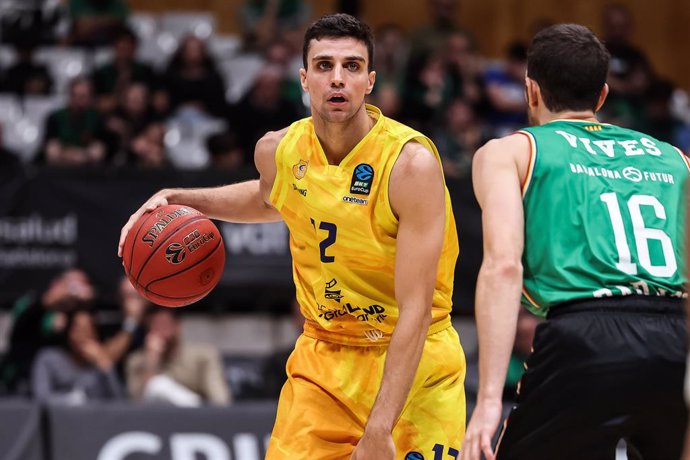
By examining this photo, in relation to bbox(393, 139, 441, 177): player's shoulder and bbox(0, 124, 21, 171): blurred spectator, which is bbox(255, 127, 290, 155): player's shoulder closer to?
bbox(393, 139, 441, 177): player's shoulder

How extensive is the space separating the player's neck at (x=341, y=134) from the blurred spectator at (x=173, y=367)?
180 inches

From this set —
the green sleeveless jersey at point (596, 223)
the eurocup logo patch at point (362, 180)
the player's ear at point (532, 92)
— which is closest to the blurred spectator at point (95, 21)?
the eurocup logo patch at point (362, 180)

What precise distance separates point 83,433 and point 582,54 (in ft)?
15.5

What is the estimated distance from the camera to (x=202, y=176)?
10.1 metres

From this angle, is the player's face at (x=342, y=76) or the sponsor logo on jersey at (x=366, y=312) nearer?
the player's face at (x=342, y=76)

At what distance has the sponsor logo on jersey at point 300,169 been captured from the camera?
4.88m

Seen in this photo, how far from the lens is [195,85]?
1205 centimetres

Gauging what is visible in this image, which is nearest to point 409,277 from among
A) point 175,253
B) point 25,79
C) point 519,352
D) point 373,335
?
point 373,335

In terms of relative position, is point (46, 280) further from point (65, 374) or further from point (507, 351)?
point (507, 351)

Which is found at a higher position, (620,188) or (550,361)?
(620,188)

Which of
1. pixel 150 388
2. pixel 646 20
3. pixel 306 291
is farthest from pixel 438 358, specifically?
pixel 646 20

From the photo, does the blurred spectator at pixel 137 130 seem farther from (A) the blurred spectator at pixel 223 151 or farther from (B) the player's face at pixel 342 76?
(B) the player's face at pixel 342 76

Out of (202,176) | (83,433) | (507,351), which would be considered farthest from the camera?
(202,176)

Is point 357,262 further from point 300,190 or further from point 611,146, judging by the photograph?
point 611,146
